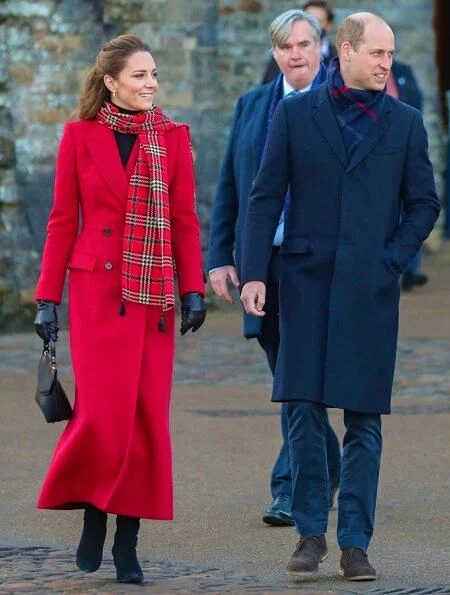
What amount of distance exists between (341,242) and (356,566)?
40.9 inches

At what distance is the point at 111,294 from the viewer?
6.02 metres

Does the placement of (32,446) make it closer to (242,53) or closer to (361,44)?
(361,44)

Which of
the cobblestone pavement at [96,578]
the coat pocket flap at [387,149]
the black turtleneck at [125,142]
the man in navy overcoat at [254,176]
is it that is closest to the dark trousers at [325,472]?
the cobblestone pavement at [96,578]

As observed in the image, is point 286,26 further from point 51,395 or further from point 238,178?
point 51,395

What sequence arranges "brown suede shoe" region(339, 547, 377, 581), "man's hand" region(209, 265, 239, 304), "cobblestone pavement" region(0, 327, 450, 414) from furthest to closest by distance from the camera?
"cobblestone pavement" region(0, 327, 450, 414) → "man's hand" region(209, 265, 239, 304) → "brown suede shoe" region(339, 547, 377, 581)

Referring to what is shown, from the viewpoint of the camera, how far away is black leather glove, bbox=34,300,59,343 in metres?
6.02

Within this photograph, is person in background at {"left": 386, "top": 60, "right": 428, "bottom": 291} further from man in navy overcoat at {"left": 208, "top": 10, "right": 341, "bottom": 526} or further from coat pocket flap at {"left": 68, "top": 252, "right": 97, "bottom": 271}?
coat pocket flap at {"left": 68, "top": 252, "right": 97, "bottom": 271}

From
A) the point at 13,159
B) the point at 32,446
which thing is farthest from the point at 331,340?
the point at 13,159

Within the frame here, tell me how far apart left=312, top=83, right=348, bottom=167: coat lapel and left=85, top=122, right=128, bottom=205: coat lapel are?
68cm

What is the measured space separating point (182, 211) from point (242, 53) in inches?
409

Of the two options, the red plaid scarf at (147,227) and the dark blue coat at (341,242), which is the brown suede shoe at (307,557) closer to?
the dark blue coat at (341,242)

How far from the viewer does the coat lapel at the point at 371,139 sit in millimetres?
6148

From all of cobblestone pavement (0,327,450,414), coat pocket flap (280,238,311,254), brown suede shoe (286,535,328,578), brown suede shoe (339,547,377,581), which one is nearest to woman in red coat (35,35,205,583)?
coat pocket flap (280,238,311,254)

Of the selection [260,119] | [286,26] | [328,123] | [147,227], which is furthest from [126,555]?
[286,26]
